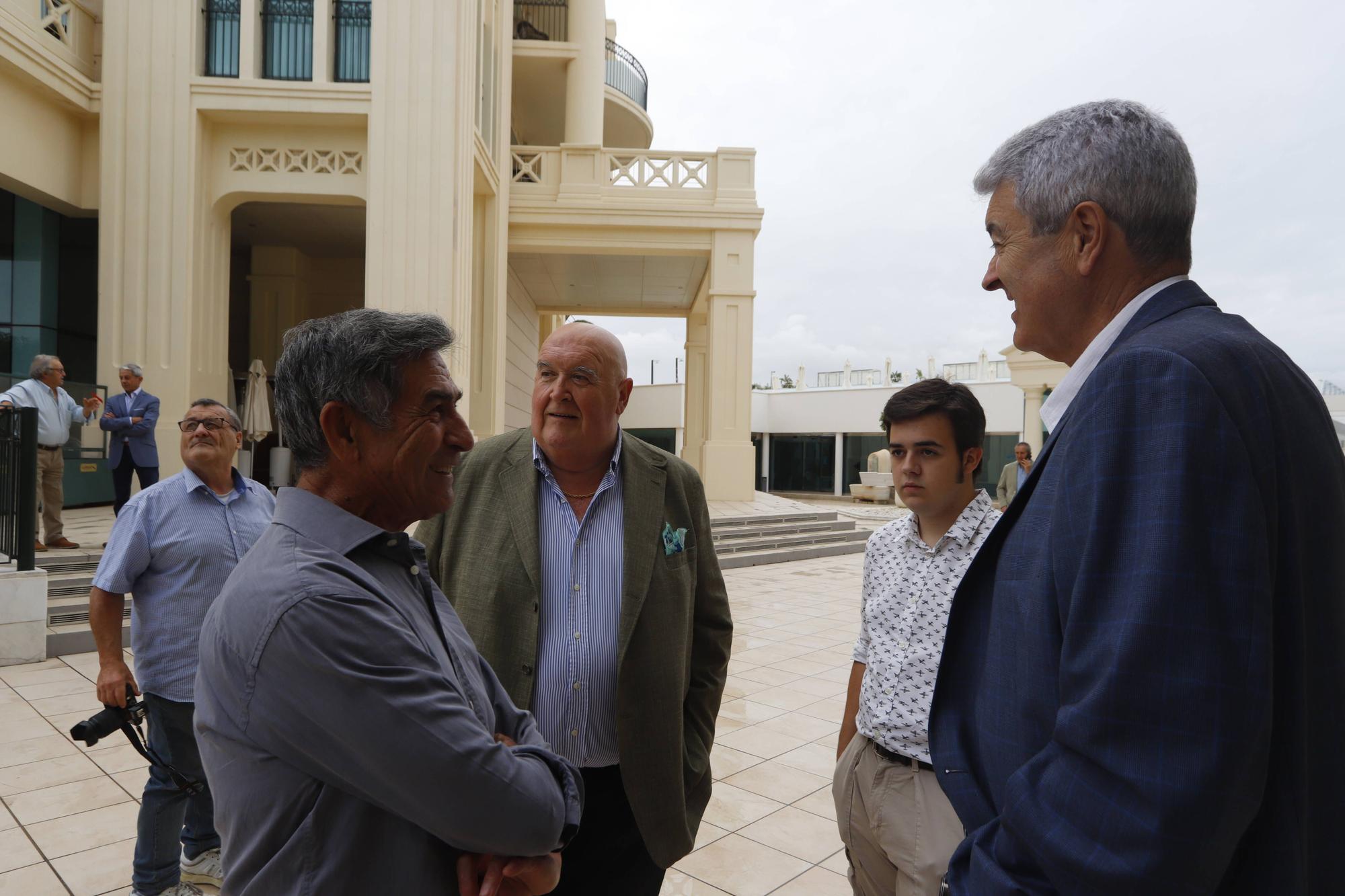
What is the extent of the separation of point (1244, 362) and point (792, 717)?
4.93 metres

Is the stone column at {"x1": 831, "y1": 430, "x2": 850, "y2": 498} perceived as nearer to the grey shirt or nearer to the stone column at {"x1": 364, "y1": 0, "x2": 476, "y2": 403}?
the stone column at {"x1": 364, "y1": 0, "x2": 476, "y2": 403}

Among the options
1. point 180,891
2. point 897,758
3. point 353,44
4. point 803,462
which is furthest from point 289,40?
point 803,462

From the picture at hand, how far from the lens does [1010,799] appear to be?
1.01 m

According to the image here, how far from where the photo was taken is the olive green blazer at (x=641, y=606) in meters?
2.13

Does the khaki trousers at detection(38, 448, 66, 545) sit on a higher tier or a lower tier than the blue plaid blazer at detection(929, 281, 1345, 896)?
lower

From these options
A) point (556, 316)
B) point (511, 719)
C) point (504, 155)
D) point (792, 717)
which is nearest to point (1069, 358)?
point (511, 719)

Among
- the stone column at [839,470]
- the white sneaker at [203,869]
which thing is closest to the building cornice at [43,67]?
the white sneaker at [203,869]

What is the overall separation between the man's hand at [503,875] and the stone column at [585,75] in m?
18.0

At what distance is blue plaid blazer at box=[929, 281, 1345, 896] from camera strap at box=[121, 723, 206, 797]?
2705mm

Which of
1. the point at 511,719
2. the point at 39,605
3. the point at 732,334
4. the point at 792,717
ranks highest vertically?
the point at 732,334

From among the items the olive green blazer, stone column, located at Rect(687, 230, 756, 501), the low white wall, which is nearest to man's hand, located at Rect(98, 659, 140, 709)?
the olive green blazer

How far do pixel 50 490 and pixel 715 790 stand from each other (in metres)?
7.17

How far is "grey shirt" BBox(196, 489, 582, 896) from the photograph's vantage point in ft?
3.49

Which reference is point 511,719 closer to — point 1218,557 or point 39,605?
point 1218,557
